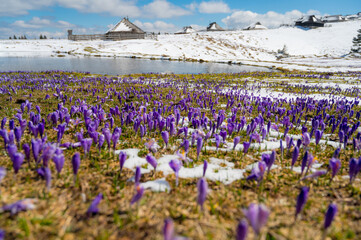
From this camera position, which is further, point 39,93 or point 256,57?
point 256,57

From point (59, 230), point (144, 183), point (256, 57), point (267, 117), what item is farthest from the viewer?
point (256, 57)

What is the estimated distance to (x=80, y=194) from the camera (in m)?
2.51

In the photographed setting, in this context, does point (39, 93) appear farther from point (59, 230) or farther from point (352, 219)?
point (352, 219)

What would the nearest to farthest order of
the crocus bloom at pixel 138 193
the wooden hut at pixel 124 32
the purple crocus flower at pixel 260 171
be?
the crocus bloom at pixel 138 193 < the purple crocus flower at pixel 260 171 < the wooden hut at pixel 124 32

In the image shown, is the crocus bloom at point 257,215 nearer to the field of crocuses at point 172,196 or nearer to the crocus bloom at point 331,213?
the field of crocuses at point 172,196

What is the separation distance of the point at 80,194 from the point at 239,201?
1.95 m

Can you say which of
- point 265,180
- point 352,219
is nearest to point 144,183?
point 265,180

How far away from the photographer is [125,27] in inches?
3524

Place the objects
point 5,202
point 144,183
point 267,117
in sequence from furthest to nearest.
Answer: point 267,117 → point 144,183 → point 5,202

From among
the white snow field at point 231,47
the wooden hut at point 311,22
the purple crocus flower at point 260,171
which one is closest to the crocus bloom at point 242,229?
the purple crocus flower at point 260,171

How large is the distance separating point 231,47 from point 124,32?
45462 mm

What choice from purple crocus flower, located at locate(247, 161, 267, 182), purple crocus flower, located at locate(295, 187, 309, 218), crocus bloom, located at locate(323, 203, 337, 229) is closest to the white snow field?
purple crocus flower, located at locate(247, 161, 267, 182)

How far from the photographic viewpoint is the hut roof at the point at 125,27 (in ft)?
289

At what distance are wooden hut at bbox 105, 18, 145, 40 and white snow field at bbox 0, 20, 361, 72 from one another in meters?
10.4
